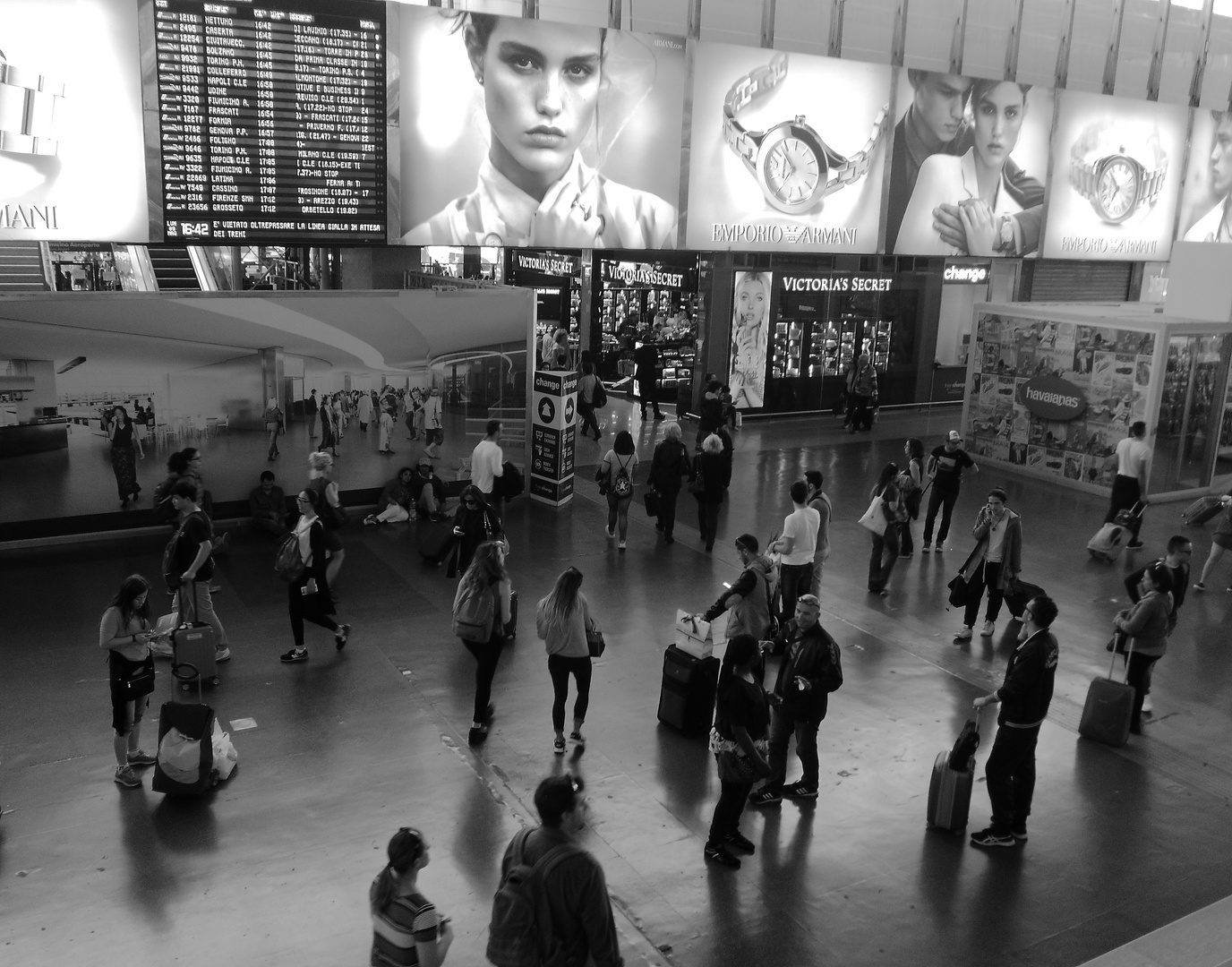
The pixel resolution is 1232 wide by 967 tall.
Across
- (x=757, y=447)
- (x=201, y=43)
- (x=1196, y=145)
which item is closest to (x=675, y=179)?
(x=757, y=447)

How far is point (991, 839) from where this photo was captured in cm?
757

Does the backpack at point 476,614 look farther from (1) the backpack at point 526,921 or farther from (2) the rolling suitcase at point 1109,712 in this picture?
(2) the rolling suitcase at point 1109,712

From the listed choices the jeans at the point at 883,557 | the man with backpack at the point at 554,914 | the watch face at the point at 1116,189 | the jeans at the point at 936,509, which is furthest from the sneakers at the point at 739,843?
the watch face at the point at 1116,189

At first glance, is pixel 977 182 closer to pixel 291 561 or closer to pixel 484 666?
pixel 291 561

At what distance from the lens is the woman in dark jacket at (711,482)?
13617mm

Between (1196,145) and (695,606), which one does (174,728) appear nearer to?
(695,606)

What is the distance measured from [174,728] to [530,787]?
249 centimetres

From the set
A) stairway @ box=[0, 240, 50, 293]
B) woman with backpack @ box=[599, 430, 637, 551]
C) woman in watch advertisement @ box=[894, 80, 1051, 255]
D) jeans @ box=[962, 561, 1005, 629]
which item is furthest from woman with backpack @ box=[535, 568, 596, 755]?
woman in watch advertisement @ box=[894, 80, 1051, 255]

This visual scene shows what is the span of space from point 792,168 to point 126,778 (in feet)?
59.4

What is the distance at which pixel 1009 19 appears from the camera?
86.9ft

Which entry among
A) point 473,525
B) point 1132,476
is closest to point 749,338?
point 1132,476

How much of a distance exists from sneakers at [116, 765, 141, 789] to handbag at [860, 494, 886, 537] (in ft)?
24.9

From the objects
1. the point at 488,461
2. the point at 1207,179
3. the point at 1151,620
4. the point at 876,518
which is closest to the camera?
the point at 1151,620

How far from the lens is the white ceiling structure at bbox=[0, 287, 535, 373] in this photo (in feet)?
42.4
